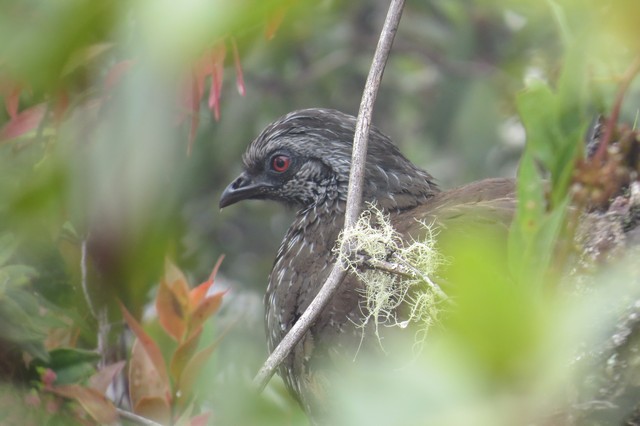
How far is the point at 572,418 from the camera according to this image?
1.04m

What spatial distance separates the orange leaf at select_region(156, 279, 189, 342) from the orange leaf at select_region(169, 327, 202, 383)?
56 millimetres

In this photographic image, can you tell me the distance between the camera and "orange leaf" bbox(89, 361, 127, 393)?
216cm

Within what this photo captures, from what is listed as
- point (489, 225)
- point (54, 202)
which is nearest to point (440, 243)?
point (489, 225)

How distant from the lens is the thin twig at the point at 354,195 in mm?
1846

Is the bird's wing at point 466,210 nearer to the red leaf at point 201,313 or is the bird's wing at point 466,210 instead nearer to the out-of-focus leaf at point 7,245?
the red leaf at point 201,313

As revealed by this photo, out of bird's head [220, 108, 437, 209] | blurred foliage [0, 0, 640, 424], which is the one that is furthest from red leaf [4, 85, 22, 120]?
bird's head [220, 108, 437, 209]

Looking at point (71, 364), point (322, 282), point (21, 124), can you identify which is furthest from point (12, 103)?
point (322, 282)

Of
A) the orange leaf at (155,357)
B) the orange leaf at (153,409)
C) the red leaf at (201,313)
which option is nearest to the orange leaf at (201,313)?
the red leaf at (201,313)

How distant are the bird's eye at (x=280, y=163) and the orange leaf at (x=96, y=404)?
1.76 metres

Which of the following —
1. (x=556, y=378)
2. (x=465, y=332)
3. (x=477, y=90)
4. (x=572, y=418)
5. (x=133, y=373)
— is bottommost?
(x=477, y=90)

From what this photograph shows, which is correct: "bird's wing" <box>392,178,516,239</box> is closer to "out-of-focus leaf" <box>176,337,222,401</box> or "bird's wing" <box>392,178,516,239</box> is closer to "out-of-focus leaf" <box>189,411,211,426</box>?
"out-of-focus leaf" <box>176,337,222,401</box>

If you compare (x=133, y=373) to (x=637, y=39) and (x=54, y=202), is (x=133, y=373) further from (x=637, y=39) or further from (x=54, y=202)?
(x=637, y=39)

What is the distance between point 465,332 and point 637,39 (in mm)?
328

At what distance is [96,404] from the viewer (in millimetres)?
2031
